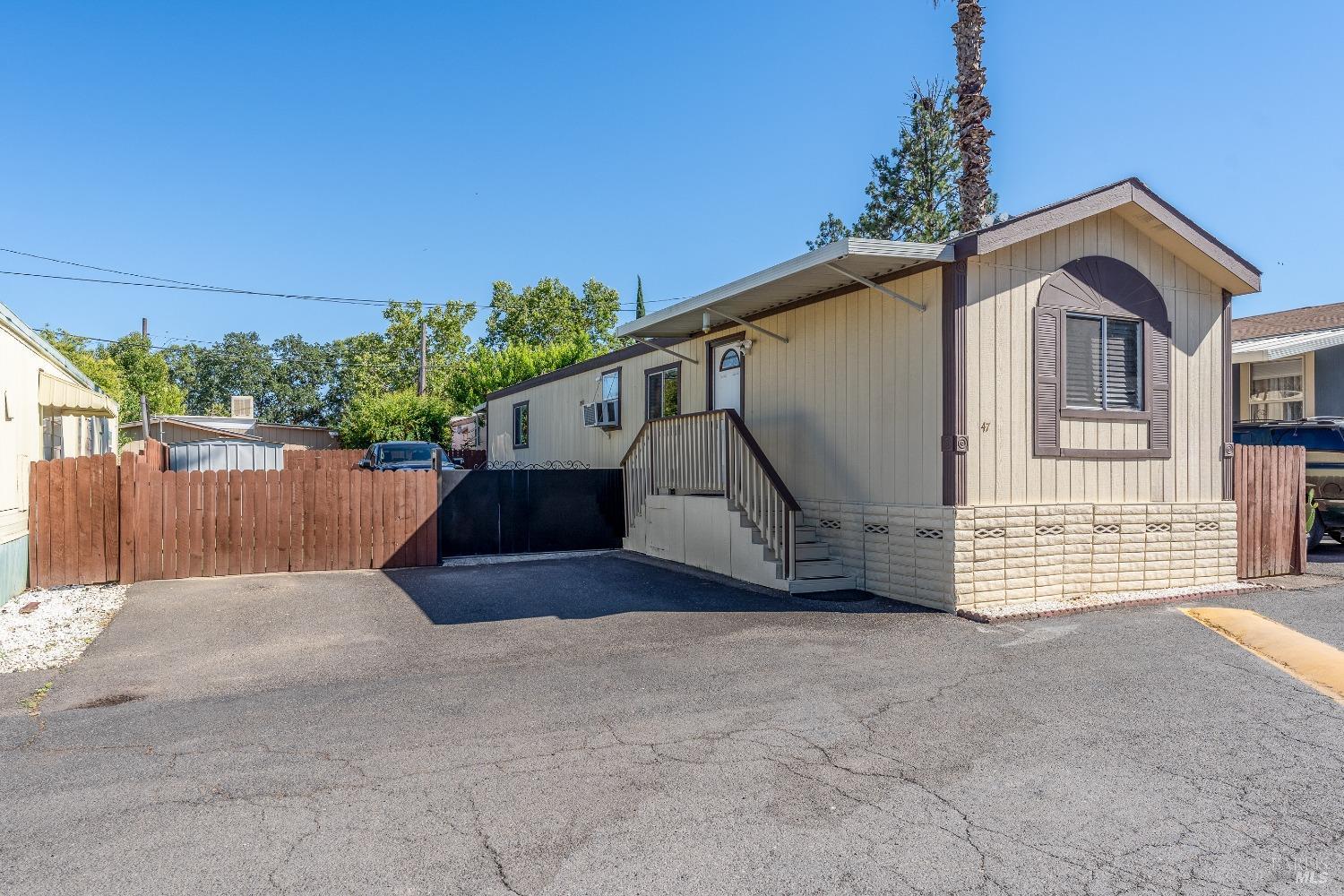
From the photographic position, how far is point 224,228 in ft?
92.4

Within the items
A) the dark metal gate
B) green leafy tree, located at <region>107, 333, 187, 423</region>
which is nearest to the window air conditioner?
the dark metal gate

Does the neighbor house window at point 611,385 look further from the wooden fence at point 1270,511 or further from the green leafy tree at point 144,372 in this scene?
the green leafy tree at point 144,372

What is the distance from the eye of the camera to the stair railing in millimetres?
9570

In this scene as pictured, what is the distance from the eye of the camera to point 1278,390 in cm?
1577

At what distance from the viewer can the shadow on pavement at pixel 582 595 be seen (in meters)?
8.28

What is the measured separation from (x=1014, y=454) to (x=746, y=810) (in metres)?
5.97

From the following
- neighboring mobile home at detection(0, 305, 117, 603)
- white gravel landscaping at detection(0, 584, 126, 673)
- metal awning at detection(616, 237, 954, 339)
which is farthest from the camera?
neighboring mobile home at detection(0, 305, 117, 603)

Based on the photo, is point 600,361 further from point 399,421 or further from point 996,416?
point 399,421

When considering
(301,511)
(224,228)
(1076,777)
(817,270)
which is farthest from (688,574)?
(224,228)

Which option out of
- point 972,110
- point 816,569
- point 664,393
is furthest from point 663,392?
point 972,110

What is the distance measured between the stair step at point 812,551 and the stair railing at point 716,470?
22cm

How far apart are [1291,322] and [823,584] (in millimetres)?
14712

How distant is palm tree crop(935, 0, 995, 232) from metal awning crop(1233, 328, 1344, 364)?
5297mm

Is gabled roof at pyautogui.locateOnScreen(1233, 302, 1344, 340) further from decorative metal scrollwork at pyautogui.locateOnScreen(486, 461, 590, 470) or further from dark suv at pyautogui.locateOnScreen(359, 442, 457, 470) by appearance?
dark suv at pyautogui.locateOnScreen(359, 442, 457, 470)
